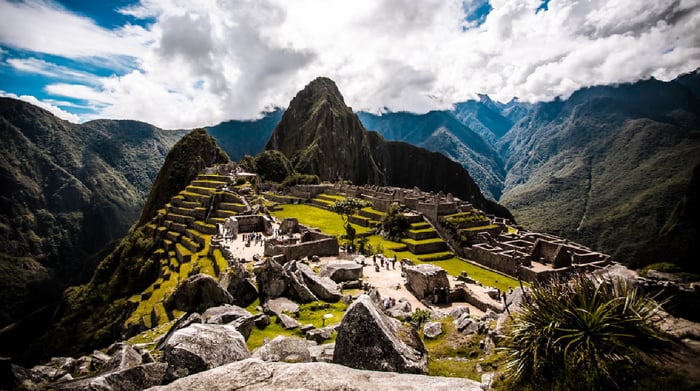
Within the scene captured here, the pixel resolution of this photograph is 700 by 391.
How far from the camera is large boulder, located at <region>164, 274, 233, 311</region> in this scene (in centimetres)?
1491

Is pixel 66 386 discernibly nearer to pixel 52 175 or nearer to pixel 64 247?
pixel 64 247

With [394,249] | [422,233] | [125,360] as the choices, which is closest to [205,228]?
[394,249]

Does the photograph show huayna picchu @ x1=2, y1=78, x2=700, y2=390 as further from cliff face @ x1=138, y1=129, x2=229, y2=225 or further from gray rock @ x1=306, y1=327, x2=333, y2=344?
cliff face @ x1=138, y1=129, x2=229, y2=225

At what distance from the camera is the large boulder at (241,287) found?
50.9 feet

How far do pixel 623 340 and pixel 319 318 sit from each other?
34.0ft

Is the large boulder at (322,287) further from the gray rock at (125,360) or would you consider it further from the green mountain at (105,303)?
the green mountain at (105,303)

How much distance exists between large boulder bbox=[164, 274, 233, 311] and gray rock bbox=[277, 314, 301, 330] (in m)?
3.54

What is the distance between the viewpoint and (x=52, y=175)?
597 ft

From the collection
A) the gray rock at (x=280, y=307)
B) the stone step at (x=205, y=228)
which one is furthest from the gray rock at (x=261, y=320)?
the stone step at (x=205, y=228)

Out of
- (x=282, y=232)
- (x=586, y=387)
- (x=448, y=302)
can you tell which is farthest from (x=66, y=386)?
(x=282, y=232)

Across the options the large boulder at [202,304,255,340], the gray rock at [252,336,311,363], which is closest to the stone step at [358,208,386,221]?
the large boulder at [202,304,255,340]

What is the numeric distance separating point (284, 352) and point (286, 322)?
5245 millimetres

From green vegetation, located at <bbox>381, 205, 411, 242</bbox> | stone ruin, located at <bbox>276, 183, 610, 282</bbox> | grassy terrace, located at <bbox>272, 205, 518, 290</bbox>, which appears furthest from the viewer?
green vegetation, located at <bbox>381, 205, 411, 242</bbox>

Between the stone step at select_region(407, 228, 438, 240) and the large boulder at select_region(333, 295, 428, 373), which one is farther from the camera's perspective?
the stone step at select_region(407, 228, 438, 240)
